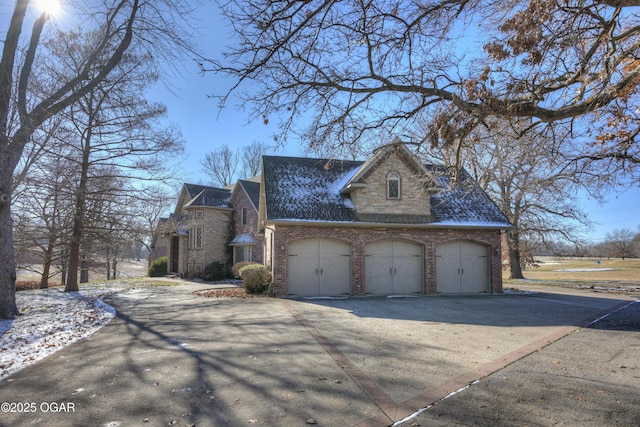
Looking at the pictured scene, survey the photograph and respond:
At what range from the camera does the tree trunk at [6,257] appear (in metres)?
10.6

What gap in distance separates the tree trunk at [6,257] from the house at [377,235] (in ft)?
27.5

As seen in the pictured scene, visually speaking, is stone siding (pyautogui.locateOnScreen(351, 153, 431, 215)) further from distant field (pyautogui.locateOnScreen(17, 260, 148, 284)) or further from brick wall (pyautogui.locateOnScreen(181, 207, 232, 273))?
distant field (pyautogui.locateOnScreen(17, 260, 148, 284))

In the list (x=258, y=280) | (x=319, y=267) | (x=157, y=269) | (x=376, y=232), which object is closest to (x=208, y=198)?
(x=157, y=269)

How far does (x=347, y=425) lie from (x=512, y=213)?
93.2 feet

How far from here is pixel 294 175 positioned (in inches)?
757

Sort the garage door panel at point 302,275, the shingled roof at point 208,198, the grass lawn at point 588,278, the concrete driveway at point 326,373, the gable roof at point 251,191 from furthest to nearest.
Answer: the shingled roof at point 208,198 < the gable roof at point 251,191 < the grass lawn at point 588,278 < the garage door panel at point 302,275 < the concrete driveway at point 326,373

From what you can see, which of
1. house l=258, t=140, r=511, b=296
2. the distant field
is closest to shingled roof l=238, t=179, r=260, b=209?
house l=258, t=140, r=511, b=296

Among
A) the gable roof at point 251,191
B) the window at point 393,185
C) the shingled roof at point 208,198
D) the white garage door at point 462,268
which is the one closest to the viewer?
the window at point 393,185

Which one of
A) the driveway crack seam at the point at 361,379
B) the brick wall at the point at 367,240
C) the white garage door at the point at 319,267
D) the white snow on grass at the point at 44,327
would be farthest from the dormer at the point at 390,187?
the white snow on grass at the point at 44,327

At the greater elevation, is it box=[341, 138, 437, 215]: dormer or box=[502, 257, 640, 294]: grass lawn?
box=[341, 138, 437, 215]: dormer

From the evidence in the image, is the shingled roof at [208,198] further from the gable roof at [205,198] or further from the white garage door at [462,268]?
the white garage door at [462,268]

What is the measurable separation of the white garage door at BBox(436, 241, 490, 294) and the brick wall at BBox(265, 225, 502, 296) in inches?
11.4

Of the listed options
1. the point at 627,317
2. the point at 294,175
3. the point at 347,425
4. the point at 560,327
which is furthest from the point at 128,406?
the point at 294,175

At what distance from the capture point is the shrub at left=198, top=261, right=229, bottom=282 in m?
26.6
